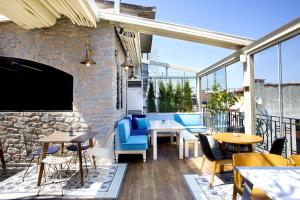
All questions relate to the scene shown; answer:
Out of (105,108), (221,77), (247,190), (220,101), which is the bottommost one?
(247,190)

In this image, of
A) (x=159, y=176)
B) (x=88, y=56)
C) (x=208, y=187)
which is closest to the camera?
(x=208, y=187)

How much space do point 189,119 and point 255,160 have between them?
586 centimetres

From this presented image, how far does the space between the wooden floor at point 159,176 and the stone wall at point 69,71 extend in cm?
111

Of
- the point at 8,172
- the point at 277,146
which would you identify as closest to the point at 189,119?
the point at 277,146

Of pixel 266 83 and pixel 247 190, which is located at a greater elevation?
pixel 266 83

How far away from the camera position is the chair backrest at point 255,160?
7.91 feet

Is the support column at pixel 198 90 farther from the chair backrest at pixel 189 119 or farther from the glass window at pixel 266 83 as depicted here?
the glass window at pixel 266 83

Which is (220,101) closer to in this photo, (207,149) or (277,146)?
(207,149)

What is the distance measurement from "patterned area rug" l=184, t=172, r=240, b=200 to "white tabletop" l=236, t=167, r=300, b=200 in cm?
138

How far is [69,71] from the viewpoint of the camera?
5.14 meters

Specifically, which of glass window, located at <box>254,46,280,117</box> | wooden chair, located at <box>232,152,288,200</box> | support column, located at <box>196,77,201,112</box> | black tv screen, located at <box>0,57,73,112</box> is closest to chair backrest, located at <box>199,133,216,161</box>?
wooden chair, located at <box>232,152,288,200</box>

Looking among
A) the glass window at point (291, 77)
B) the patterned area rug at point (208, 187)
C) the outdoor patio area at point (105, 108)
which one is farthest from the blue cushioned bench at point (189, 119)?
the glass window at point (291, 77)

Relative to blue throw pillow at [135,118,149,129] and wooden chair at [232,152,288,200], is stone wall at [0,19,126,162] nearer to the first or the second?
blue throw pillow at [135,118,149,129]

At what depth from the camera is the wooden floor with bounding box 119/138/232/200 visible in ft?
11.5
